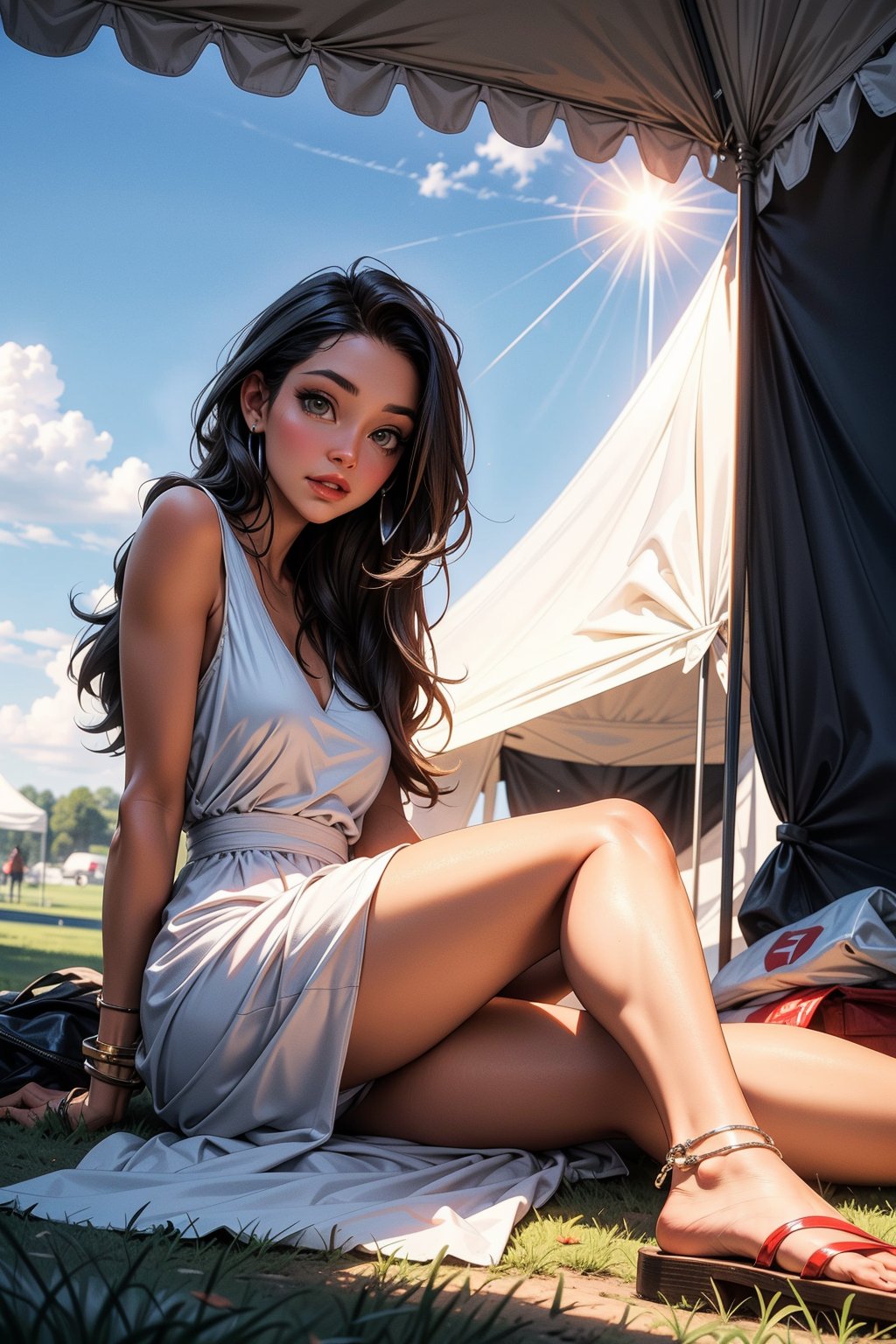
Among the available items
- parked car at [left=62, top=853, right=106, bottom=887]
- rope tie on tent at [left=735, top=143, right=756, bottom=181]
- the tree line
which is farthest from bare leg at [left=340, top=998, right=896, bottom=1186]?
the tree line

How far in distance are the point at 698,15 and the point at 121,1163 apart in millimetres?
2782

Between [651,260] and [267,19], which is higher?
[651,260]

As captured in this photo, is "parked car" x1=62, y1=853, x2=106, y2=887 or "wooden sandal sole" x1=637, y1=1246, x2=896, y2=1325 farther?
"parked car" x1=62, y1=853, x2=106, y2=887

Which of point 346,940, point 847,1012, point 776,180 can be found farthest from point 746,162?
point 346,940

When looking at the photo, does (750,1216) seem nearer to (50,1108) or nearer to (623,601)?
(50,1108)

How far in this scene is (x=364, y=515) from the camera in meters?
1.95

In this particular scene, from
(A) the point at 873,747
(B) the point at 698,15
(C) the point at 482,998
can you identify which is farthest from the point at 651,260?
(C) the point at 482,998

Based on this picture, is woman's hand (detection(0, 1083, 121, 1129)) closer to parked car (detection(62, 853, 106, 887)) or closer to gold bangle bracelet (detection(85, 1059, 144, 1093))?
gold bangle bracelet (detection(85, 1059, 144, 1093))

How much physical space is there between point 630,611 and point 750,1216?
350 cm

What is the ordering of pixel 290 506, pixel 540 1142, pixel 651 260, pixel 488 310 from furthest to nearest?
1. pixel 488 310
2. pixel 651 260
3. pixel 290 506
4. pixel 540 1142

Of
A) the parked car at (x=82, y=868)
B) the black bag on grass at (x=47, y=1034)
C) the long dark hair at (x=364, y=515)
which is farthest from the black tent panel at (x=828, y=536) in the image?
the parked car at (x=82, y=868)

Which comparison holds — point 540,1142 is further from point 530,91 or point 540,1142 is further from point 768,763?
point 530,91

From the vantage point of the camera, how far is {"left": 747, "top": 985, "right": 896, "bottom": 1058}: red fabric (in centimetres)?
170

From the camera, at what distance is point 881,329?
103 inches
